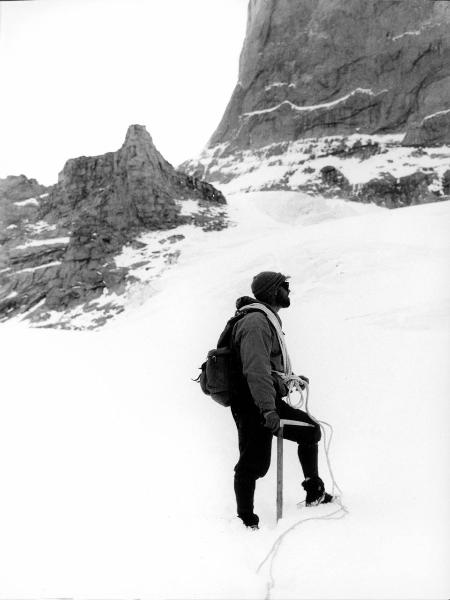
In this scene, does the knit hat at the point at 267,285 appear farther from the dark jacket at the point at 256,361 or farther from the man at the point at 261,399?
the dark jacket at the point at 256,361

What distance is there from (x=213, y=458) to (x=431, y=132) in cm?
7047

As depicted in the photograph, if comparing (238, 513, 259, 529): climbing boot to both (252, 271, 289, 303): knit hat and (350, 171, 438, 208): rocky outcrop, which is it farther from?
(350, 171, 438, 208): rocky outcrop

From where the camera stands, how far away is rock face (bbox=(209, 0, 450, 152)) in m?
72.1

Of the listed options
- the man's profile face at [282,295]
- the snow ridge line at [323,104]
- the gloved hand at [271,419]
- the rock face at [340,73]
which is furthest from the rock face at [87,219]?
the snow ridge line at [323,104]

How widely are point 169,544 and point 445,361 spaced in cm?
374

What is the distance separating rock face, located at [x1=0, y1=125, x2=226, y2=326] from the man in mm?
27136

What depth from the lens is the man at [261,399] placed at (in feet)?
10.1

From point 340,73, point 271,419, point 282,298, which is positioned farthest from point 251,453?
point 340,73

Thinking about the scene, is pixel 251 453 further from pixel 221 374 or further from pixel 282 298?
pixel 282 298

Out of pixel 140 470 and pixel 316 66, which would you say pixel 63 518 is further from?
pixel 316 66

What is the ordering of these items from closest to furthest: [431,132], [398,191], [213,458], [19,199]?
1. [213,458]
2. [19,199]
3. [398,191]
4. [431,132]

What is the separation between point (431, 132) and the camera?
65.3 metres

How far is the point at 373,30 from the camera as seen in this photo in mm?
78188

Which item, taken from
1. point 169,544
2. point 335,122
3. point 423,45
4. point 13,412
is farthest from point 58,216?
point 423,45
